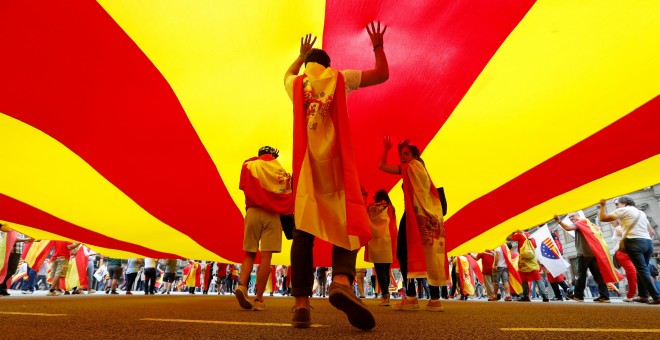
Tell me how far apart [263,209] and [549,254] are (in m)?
5.66

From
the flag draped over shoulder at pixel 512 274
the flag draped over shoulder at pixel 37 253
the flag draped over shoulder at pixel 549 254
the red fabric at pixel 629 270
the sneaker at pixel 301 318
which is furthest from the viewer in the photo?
the flag draped over shoulder at pixel 37 253

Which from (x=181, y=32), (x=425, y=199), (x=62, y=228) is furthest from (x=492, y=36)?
(x=62, y=228)

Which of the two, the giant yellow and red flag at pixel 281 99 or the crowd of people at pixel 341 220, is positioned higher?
the giant yellow and red flag at pixel 281 99

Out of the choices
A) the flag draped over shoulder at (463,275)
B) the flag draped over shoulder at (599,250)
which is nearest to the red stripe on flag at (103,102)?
the flag draped over shoulder at (599,250)

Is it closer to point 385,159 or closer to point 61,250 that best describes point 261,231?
point 385,159

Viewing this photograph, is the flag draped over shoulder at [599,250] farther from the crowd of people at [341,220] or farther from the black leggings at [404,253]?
Answer: the black leggings at [404,253]

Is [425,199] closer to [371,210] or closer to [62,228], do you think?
[371,210]

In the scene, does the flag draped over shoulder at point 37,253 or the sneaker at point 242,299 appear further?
the flag draped over shoulder at point 37,253

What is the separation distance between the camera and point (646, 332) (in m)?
1.28

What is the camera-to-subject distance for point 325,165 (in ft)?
4.91

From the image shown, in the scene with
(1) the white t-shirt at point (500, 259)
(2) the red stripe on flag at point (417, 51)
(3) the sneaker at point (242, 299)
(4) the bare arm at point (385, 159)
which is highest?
(2) the red stripe on flag at point (417, 51)

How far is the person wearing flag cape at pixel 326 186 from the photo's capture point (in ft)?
4.55

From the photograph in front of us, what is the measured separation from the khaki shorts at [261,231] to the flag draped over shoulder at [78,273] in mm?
6902

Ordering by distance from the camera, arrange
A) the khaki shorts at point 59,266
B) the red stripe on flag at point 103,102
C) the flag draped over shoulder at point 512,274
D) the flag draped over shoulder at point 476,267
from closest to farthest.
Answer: the red stripe on flag at point 103,102 < the khaki shorts at point 59,266 < the flag draped over shoulder at point 512,274 < the flag draped over shoulder at point 476,267
